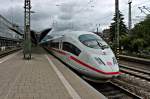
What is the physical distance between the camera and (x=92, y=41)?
13.4 metres

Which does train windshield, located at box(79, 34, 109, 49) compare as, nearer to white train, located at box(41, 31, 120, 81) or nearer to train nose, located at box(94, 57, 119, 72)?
white train, located at box(41, 31, 120, 81)

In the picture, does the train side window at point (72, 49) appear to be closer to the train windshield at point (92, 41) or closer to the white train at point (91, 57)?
the white train at point (91, 57)

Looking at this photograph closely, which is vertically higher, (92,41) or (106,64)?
(92,41)

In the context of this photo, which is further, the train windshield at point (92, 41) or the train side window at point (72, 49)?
the train side window at point (72, 49)

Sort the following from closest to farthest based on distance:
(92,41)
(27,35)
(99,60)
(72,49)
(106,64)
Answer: (106,64), (99,60), (92,41), (72,49), (27,35)

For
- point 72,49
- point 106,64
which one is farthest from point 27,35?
point 106,64

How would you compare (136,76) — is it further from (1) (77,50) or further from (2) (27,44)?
(2) (27,44)

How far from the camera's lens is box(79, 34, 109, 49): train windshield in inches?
511

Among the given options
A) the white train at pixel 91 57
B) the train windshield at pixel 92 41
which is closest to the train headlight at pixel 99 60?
the white train at pixel 91 57

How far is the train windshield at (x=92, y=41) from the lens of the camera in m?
13.0

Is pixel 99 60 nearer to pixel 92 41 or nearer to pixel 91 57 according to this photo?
pixel 91 57

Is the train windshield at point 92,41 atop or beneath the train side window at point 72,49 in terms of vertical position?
atop

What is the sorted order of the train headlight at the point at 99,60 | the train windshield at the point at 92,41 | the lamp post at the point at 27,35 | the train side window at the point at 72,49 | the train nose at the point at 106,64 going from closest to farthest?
the train nose at the point at 106,64, the train headlight at the point at 99,60, the train windshield at the point at 92,41, the train side window at the point at 72,49, the lamp post at the point at 27,35

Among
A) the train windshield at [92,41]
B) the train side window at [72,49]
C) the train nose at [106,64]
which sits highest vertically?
the train windshield at [92,41]
